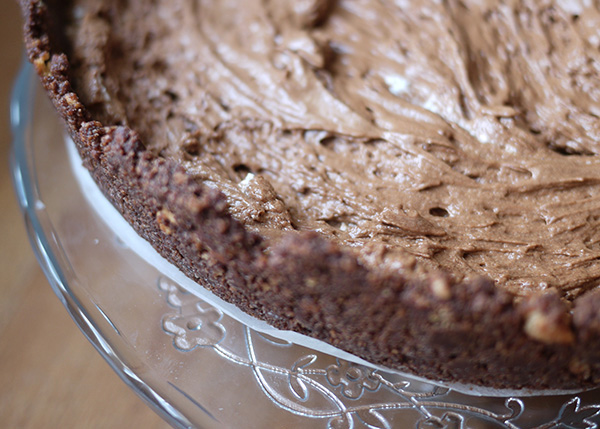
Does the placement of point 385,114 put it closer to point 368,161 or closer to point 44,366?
point 368,161

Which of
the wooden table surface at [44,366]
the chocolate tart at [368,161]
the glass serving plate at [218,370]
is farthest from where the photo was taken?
the wooden table surface at [44,366]

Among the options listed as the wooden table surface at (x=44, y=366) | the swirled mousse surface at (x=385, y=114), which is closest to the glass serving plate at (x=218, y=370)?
the swirled mousse surface at (x=385, y=114)

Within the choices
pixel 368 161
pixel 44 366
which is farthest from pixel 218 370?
pixel 44 366

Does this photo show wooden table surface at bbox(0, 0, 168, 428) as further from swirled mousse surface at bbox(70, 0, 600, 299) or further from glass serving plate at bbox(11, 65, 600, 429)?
swirled mousse surface at bbox(70, 0, 600, 299)

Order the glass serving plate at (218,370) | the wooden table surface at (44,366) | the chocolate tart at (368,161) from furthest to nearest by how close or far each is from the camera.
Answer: the wooden table surface at (44,366) → the glass serving plate at (218,370) → the chocolate tart at (368,161)

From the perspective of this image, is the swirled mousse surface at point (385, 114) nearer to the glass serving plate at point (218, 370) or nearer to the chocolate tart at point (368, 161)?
the chocolate tart at point (368, 161)

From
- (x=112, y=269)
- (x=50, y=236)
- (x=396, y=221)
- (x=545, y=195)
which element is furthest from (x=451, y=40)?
(x=50, y=236)
